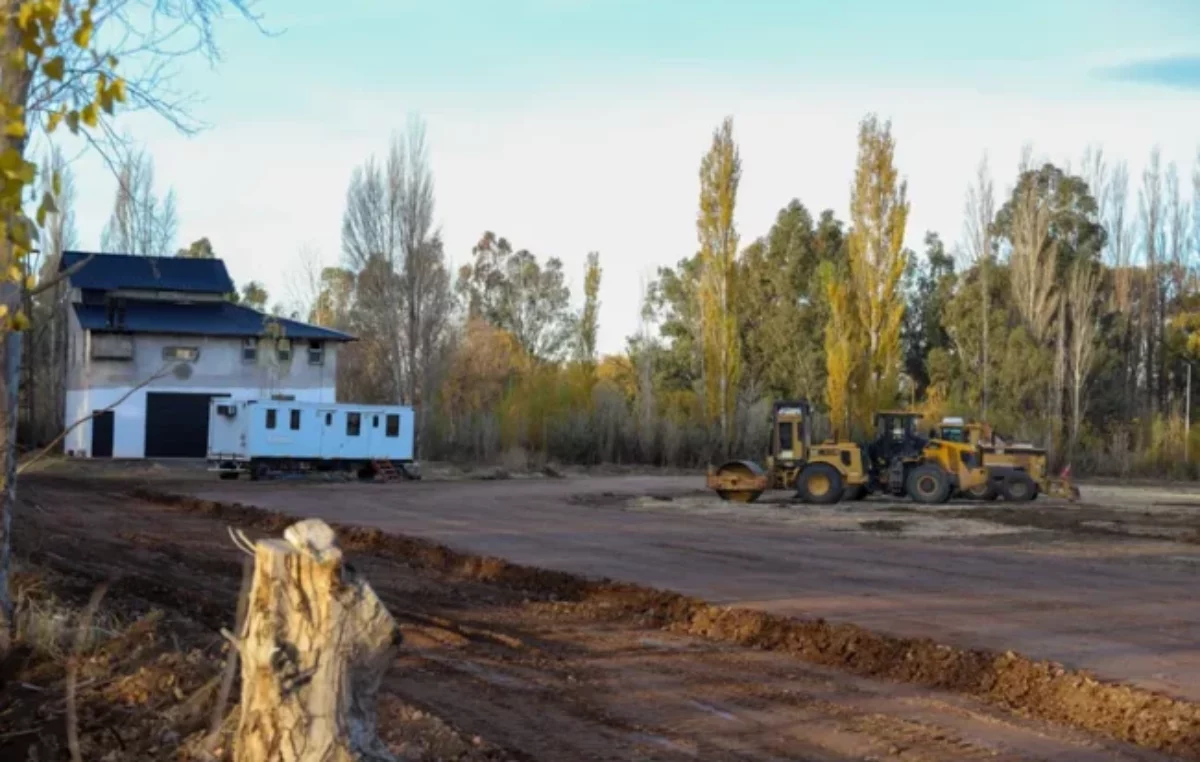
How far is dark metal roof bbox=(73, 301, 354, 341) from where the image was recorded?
53.8 metres

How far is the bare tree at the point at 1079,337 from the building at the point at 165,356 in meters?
31.3

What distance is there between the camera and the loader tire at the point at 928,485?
1452 inches

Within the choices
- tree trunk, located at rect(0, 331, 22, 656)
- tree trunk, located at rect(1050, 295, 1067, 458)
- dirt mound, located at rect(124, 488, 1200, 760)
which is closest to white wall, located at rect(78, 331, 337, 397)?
tree trunk, located at rect(1050, 295, 1067, 458)

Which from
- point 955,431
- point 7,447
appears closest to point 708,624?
point 7,447

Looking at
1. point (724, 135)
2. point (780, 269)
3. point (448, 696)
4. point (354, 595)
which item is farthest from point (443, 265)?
point (354, 595)

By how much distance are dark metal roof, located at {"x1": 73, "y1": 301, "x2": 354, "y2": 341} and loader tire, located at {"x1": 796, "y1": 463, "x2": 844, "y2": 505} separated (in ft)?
75.6

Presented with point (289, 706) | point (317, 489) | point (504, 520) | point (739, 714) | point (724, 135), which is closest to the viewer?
point (289, 706)

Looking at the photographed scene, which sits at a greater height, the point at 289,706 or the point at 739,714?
the point at 289,706

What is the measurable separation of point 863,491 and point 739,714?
28144 mm

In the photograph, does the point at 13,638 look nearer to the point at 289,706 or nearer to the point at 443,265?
the point at 289,706

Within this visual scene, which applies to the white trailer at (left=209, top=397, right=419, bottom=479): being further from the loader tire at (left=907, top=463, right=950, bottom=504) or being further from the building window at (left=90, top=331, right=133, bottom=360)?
the loader tire at (left=907, top=463, right=950, bottom=504)

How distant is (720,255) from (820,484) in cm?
2404

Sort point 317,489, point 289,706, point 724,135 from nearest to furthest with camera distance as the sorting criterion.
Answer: point 289,706
point 317,489
point 724,135

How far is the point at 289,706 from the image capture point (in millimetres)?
5762
